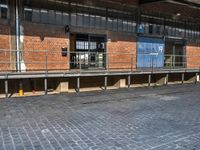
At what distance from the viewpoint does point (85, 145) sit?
16.9ft

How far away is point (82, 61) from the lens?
13227 millimetres

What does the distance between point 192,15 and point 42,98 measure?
41.4 ft

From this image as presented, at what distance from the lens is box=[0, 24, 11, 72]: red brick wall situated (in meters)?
10.8

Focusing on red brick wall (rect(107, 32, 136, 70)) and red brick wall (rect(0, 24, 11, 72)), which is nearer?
red brick wall (rect(0, 24, 11, 72))

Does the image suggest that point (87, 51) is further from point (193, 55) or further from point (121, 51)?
point (193, 55)

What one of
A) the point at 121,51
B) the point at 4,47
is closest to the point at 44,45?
the point at 4,47

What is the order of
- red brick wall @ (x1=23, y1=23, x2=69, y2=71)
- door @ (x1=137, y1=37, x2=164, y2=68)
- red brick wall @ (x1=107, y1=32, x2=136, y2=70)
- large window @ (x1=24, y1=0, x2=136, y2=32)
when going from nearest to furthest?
red brick wall @ (x1=23, y1=23, x2=69, y2=71), large window @ (x1=24, y1=0, x2=136, y2=32), red brick wall @ (x1=107, y1=32, x2=136, y2=70), door @ (x1=137, y1=37, x2=164, y2=68)

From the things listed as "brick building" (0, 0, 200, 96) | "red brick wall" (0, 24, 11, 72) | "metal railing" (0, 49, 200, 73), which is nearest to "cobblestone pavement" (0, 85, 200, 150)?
"red brick wall" (0, 24, 11, 72)

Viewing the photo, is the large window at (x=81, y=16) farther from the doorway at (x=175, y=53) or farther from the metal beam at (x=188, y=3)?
the doorway at (x=175, y=53)

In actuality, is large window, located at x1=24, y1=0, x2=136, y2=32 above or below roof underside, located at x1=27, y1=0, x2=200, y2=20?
below

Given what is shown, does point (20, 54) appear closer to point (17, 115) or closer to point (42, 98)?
point (42, 98)

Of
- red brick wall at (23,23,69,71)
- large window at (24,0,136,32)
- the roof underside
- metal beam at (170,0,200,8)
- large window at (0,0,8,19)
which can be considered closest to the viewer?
large window at (0,0,8,19)

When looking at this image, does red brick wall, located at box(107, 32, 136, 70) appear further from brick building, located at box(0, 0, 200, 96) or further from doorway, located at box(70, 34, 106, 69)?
doorway, located at box(70, 34, 106, 69)

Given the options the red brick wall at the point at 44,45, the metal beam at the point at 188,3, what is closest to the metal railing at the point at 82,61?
the red brick wall at the point at 44,45
